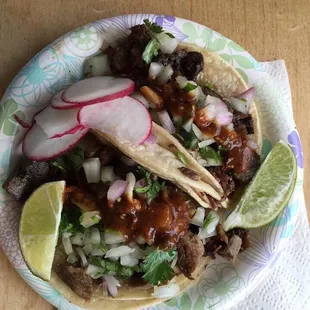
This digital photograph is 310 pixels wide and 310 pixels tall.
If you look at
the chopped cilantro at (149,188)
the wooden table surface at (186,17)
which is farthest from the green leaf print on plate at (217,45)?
the chopped cilantro at (149,188)

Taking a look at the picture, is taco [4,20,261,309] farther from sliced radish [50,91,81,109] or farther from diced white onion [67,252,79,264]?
sliced radish [50,91,81,109]

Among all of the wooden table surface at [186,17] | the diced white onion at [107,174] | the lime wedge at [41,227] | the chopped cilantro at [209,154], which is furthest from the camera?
the wooden table surface at [186,17]

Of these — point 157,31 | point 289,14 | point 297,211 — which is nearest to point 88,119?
point 157,31

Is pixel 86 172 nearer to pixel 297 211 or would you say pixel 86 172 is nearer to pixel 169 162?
pixel 169 162

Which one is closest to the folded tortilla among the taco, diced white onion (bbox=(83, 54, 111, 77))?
the taco

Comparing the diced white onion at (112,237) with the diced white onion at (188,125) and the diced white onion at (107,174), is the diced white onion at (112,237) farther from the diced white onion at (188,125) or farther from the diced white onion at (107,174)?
the diced white onion at (188,125)
